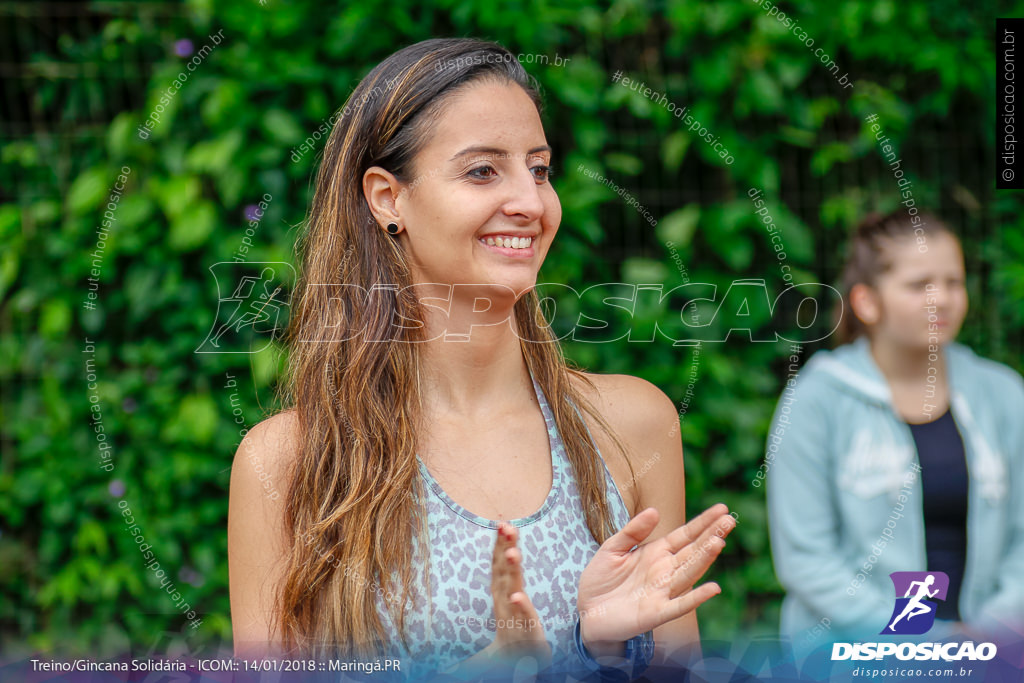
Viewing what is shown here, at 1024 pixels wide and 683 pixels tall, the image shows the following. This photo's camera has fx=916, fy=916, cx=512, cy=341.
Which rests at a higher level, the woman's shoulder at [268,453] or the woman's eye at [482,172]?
the woman's eye at [482,172]

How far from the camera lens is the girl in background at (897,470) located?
6.64ft

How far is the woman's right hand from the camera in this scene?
46.8 inches

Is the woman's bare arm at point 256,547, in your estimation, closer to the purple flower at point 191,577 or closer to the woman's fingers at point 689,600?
the woman's fingers at point 689,600

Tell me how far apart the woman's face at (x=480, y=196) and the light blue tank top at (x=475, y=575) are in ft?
1.10

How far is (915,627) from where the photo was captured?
6.18 feet

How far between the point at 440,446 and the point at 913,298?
49.3 inches

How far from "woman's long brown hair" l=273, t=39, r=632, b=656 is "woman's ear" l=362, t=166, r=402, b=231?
0.05ft

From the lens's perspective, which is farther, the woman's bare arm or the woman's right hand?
the woman's bare arm

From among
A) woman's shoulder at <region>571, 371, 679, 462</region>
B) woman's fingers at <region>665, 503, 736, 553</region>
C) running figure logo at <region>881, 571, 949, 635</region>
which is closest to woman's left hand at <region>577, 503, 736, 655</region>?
woman's fingers at <region>665, 503, 736, 553</region>

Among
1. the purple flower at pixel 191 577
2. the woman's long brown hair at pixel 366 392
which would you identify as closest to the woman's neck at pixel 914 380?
the woman's long brown hair at pixel 366 392

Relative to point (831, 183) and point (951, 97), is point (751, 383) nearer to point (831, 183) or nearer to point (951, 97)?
point (831, 183)

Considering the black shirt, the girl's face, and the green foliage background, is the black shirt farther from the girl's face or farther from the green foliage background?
the green foliage background

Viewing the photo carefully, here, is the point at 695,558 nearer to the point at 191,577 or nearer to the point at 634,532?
the point at 634,532

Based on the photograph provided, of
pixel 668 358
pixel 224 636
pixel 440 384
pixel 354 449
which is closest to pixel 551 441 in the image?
pixel 440 384
